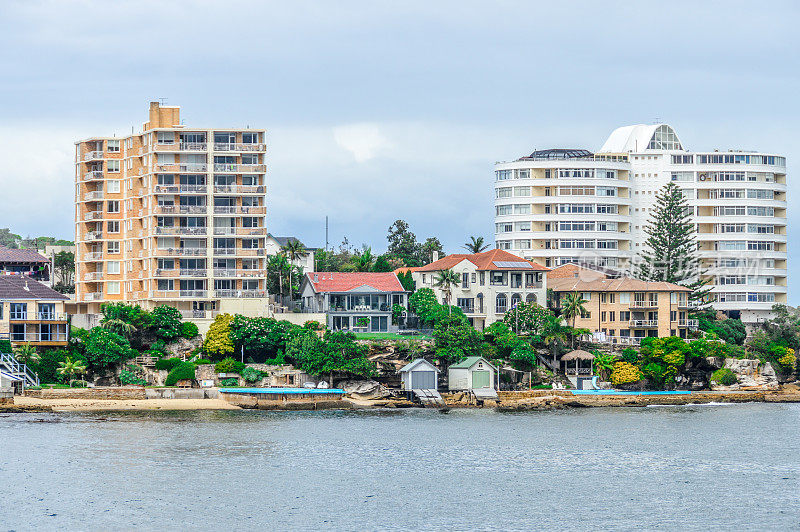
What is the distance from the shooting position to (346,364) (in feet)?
375

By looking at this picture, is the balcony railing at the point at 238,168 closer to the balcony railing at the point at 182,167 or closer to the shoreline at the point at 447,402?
the balcony railing at the point at 182,167

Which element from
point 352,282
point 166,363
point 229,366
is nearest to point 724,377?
point 352,282

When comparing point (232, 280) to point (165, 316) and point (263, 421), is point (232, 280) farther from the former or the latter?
point (263, 421)

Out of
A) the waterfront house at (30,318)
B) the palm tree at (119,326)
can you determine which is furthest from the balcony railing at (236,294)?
the waterfront house at (30,318)

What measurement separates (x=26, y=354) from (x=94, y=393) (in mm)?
7582

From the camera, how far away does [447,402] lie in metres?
116

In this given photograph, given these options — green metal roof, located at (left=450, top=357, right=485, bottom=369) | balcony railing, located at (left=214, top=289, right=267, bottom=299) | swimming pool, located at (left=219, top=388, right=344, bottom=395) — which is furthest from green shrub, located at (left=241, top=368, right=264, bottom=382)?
green metal roof, located at (left=450, top=357, right=485, bottom=369)

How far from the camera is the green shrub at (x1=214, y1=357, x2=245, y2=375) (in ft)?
375

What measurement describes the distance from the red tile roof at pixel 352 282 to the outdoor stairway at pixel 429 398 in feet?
60.9

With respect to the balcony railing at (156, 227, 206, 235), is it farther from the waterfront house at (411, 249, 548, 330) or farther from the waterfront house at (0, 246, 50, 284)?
the waterfront house at (0, 246, 50, 284)

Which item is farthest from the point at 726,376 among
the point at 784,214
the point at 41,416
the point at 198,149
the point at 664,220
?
the point at 41,416

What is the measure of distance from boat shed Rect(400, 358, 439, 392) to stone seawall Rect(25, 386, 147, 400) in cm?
2362

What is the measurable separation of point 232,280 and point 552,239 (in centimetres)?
4998

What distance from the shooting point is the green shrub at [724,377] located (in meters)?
128
